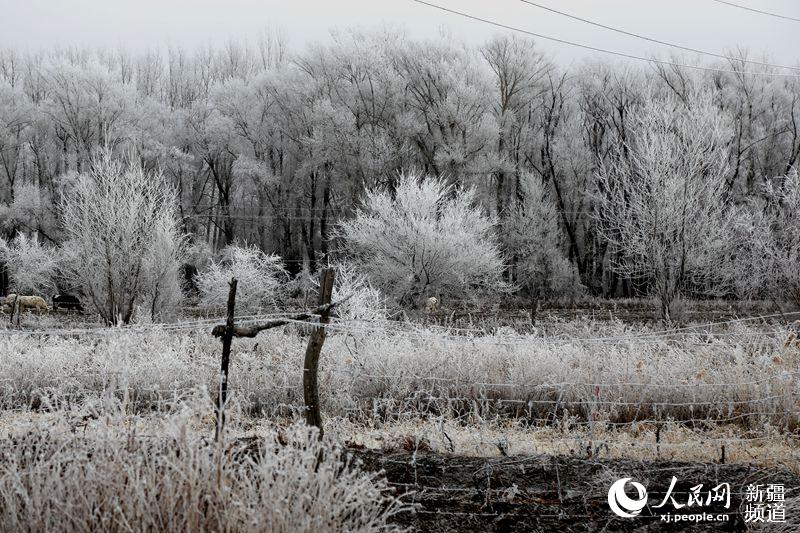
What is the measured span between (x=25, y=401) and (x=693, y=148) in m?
17.3

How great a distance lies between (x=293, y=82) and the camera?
36.4 meters

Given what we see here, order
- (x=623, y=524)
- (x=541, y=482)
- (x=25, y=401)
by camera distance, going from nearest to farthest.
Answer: (x=623, y=524)
(x=541, y=482)
(x=25, y=401)

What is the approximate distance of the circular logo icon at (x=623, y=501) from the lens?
407cm

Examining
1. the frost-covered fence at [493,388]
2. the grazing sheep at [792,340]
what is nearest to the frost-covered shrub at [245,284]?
the frost-covered fence at [493,388]

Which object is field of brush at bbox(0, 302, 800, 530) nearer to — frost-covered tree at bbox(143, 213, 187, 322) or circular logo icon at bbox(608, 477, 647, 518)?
circular logo icon at bbox(608, 477, 647, 518)

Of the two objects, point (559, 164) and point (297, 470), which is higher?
point (559, 164)

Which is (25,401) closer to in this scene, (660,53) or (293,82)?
(293,82)

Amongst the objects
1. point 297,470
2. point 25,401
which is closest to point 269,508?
point 297,470


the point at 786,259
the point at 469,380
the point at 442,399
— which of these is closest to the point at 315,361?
the point at 442,399

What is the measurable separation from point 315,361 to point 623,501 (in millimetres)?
2145

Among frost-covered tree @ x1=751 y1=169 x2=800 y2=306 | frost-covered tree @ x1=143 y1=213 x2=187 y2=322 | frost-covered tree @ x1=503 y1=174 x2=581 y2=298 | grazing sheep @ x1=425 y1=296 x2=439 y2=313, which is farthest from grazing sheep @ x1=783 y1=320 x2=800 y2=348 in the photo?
frost-covered tree @ x1=503 y1=174 x2=581 y2=298

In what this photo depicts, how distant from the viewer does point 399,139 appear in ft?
109

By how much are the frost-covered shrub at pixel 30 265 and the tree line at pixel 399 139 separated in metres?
3.25

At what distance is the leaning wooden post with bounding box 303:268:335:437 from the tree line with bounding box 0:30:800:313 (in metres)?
25.3
